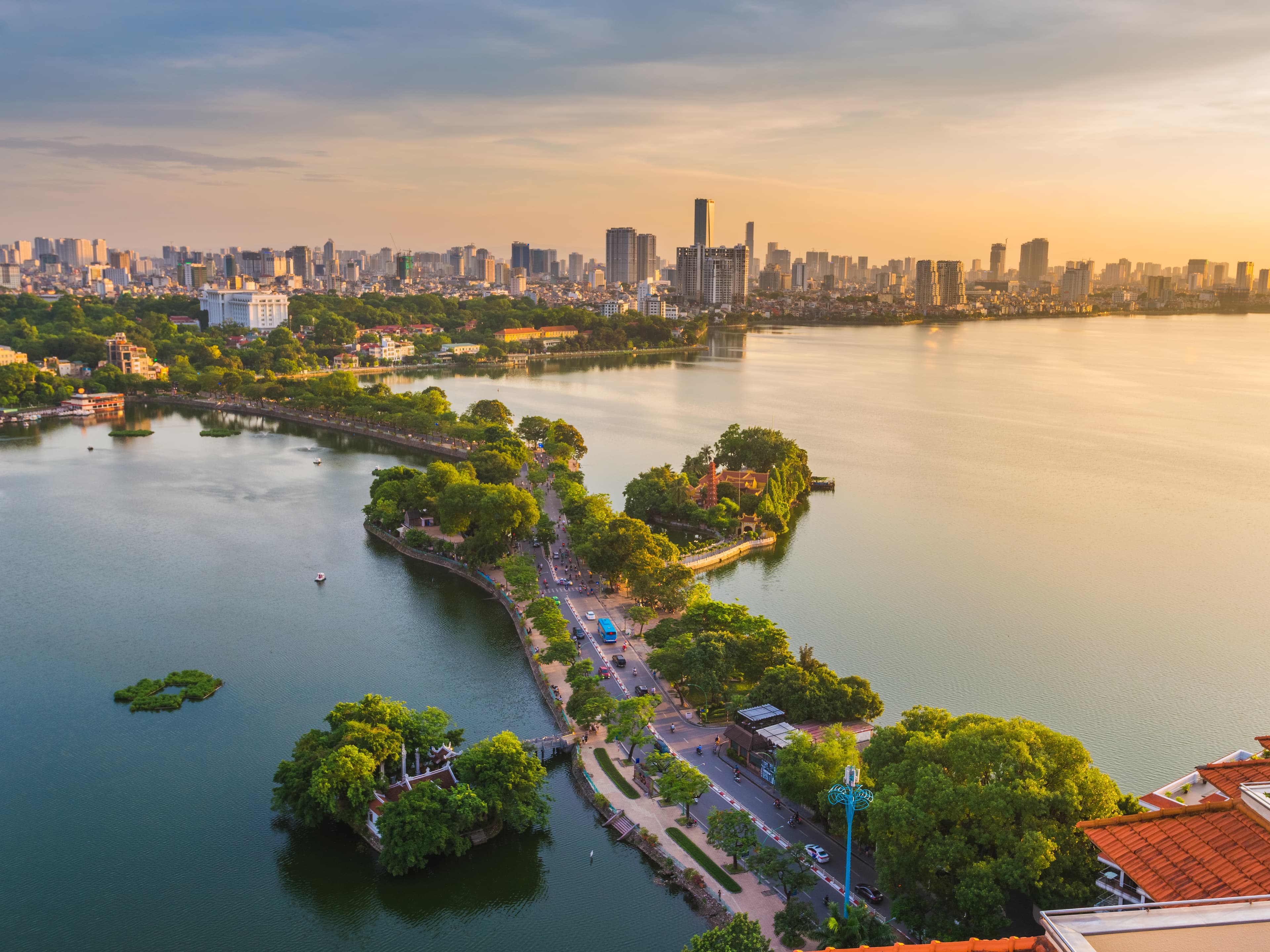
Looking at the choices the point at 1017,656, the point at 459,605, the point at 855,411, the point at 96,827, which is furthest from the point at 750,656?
the point at 855,411

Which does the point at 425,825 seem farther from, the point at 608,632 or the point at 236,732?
the point at 608,632

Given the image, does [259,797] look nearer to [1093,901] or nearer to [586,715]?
[586,715]

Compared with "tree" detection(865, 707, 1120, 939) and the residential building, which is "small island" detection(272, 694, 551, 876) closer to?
"tree" detection(865, 707, 1120, 939)

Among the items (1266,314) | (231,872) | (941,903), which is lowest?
(231,872)

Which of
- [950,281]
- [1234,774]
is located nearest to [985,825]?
[1234,774]

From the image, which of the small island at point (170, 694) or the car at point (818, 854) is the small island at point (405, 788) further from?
the small island at point (170, 694)
